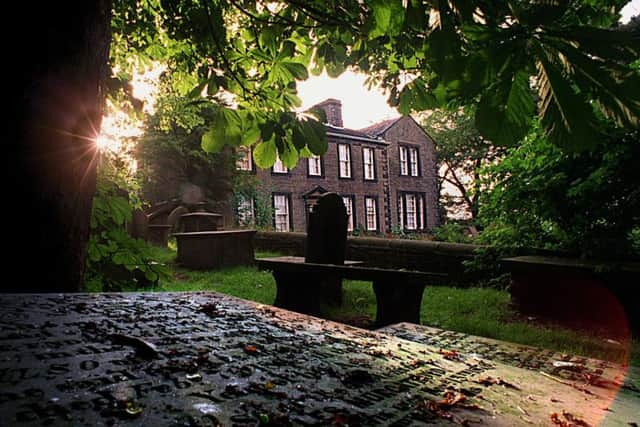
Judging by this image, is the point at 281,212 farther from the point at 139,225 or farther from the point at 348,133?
the point at 139,225

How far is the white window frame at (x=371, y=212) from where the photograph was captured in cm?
3168

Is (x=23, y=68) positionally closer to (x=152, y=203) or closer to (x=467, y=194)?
(x=467, y=194)

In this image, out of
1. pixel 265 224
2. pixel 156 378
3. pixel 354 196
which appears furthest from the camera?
pixel 354 196

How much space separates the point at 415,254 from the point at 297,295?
4.93 m

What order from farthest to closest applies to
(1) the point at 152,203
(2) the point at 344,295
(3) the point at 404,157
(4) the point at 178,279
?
(3) the point at 404,157, (1) the point at 152,203, (4) the point at 178,279, (2) the point at 344,295

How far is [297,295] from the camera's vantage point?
6.12 meters

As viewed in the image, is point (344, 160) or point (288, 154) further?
point (344, 160)

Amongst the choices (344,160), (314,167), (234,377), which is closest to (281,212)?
(314,167)

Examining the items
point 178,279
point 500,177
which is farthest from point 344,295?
point 178,279

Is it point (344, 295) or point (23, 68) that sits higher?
point (23, 68)

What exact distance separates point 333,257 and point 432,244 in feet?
12.3

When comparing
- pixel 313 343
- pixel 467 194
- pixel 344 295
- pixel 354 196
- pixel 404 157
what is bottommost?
pixel 344 295

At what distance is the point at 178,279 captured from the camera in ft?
31.9

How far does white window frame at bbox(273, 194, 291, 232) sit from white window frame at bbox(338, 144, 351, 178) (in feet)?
17.5
